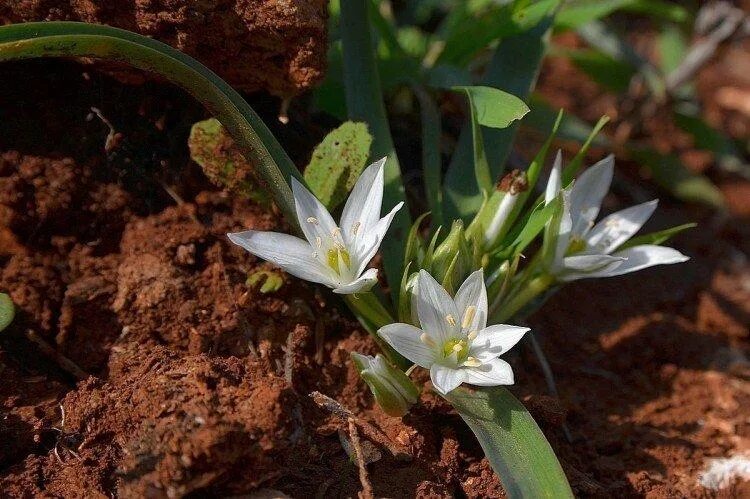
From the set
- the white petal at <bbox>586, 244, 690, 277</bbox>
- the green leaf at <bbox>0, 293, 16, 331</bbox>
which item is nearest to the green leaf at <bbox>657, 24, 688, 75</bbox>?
the white petal at <bbox>586, 244, 690, 277</bbox>

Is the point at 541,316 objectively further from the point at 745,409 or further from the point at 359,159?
the point at 359,159

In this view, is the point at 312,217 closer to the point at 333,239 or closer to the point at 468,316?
the point at 333,239

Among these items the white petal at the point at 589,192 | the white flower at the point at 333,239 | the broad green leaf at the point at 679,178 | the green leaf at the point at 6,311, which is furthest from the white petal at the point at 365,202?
the broad green leaf at the point at 679,178

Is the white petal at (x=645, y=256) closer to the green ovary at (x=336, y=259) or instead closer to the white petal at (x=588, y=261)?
the white petal at (x=588, y=261)

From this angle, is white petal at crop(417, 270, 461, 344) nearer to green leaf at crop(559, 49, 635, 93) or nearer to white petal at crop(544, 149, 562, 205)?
white petal at crop(544, 149, 562, 205)

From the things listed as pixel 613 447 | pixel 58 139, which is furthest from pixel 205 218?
pixel 613 447
